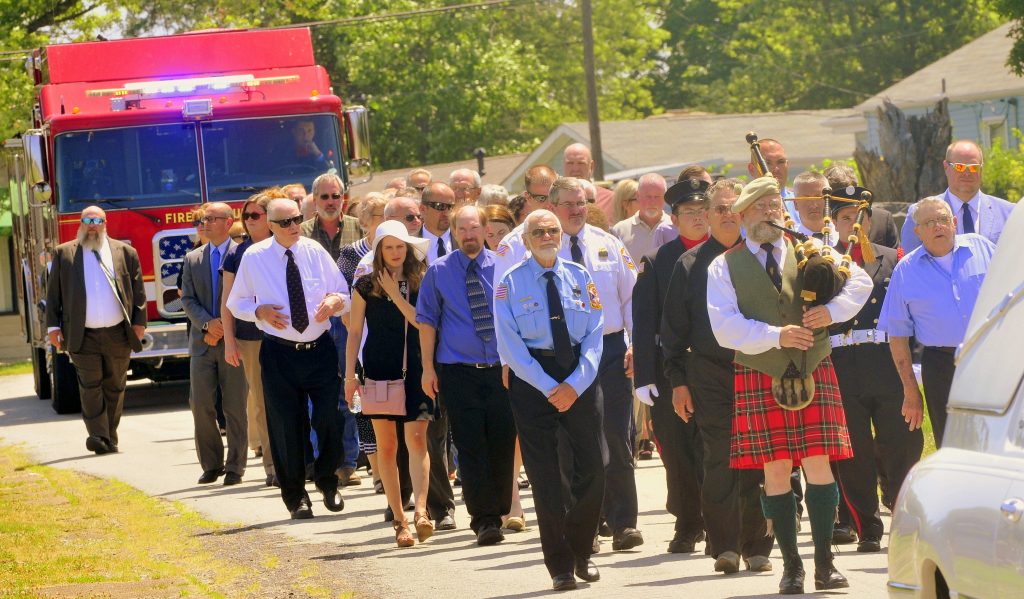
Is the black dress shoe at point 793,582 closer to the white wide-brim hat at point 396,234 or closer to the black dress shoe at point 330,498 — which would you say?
the white wide-brim hat at point 396,234

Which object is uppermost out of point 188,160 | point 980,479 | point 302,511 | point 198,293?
point 188,160

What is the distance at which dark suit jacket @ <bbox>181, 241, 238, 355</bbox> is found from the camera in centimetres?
1386

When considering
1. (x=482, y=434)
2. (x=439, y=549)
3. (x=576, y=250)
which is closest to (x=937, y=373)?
(x=576, y=250)

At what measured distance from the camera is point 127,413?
20703 mm

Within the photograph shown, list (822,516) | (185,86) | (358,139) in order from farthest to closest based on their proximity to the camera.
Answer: (185,86)
(358,139)
(822,516)

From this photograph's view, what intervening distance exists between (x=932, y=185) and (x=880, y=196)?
1.01 meters

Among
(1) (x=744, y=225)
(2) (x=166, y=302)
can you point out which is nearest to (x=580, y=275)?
(1) (x=744, y=225)

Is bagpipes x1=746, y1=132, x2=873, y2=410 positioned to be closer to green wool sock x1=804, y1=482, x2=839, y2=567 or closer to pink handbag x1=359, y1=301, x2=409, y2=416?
green wool sock x1=804, y1=482, x2=839, y2=567

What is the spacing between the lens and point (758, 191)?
8.27 m

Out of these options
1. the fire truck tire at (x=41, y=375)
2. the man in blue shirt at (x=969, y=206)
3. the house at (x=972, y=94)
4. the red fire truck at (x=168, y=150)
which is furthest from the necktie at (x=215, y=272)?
the house at (x=972, y=94)

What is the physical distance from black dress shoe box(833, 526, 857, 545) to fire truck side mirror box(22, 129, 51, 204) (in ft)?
37.1

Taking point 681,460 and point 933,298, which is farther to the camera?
point 681,460

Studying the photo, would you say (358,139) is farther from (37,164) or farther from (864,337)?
(864,337)

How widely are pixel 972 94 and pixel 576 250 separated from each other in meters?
34.8
